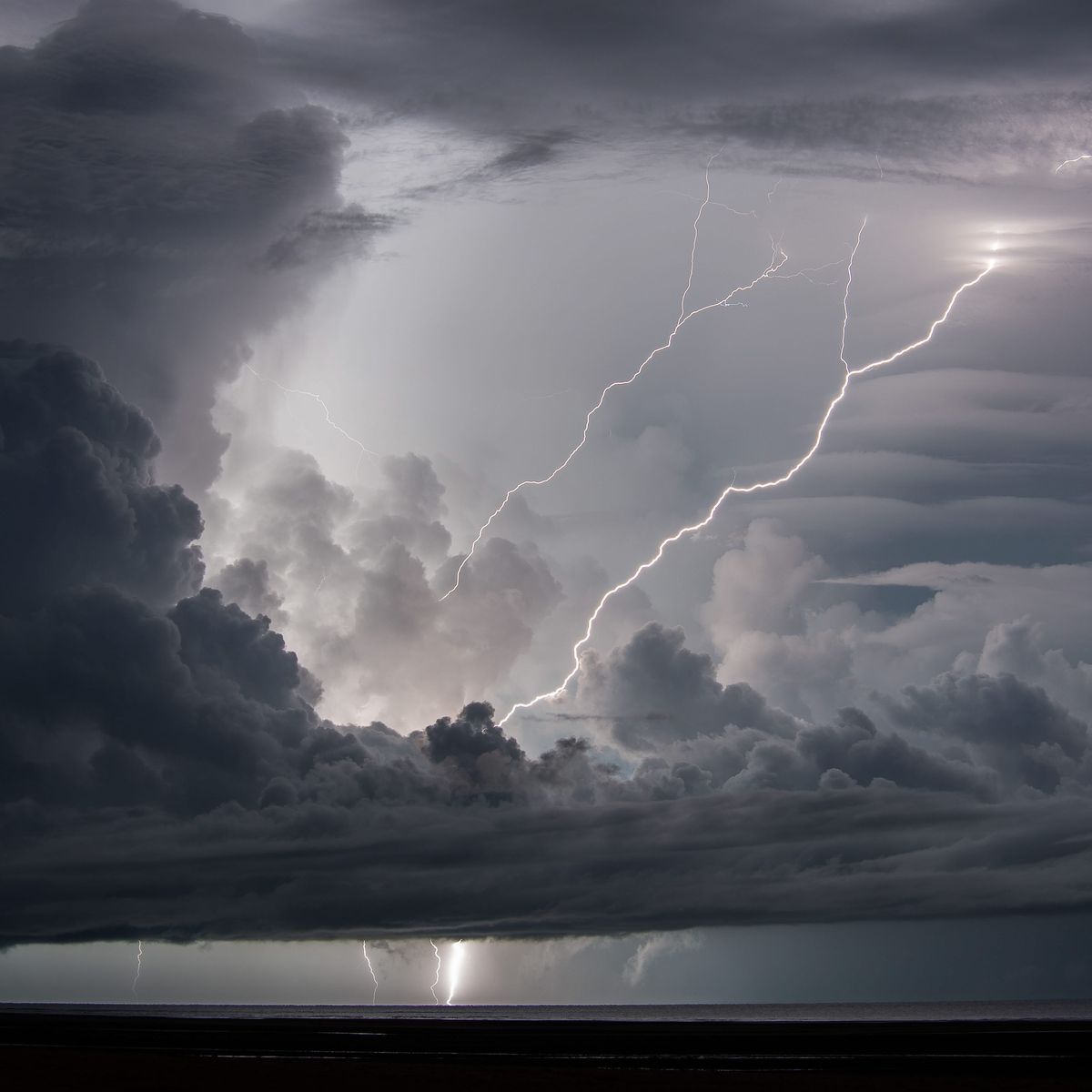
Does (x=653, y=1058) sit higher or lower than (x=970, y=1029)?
lower

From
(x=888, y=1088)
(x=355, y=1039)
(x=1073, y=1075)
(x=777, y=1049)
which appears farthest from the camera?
(x=355, y=1039)

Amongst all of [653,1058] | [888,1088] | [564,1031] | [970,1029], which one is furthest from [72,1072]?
[970,1029]

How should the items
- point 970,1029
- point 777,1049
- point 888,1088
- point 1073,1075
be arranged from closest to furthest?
point 888,1088 < point 1073,1075 < point 777,1049 < point 970,1029

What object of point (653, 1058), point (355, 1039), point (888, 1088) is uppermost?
point (355, 1039)

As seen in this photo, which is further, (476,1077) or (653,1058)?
(653,1058)

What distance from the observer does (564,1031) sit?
134m

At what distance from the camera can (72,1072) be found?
6631 centimetres

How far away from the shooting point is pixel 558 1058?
276 ft

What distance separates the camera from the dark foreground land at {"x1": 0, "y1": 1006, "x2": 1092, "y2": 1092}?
203 ft

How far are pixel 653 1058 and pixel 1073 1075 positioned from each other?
28.4 m

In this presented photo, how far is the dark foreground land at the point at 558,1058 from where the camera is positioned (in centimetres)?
6191

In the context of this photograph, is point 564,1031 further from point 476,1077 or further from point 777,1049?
point 476,1077

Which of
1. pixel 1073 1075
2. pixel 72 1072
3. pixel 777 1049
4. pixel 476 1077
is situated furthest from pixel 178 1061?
pixel 1073 1075

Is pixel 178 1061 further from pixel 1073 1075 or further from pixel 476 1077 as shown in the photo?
pixel 1073 1075
